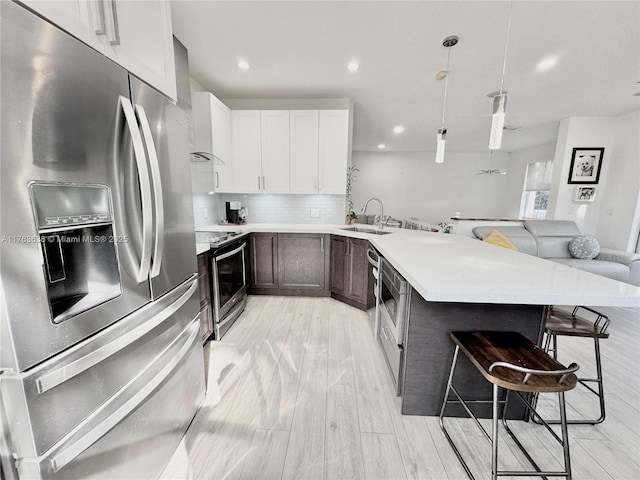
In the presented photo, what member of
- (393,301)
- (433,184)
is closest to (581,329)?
(393,301)

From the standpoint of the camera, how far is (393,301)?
1707 millimetres

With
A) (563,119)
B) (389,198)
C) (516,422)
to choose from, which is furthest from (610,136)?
(516,422)

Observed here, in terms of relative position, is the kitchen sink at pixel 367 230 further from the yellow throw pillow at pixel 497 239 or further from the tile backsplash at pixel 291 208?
the yellow throw pillow at pixel 497 239

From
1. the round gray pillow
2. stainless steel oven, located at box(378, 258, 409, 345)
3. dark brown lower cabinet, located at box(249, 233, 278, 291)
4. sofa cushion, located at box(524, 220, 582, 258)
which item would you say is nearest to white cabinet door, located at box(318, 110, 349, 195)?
dark brown lower cabinet, located at box(249, 233, 278, 291)

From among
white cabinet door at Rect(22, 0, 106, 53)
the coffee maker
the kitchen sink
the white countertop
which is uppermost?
white cabinet door at Rect(22, 0, 106, 53)

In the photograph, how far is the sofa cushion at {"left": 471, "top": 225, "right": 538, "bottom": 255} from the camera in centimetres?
393

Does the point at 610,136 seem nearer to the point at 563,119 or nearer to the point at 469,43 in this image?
the point at 563,119

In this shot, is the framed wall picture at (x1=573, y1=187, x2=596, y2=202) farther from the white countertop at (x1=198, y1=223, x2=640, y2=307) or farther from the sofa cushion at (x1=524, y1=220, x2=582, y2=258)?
the white countertop at (x1=198, y1=223, x2=640, y2=307)

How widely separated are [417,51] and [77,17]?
2619 millimetres

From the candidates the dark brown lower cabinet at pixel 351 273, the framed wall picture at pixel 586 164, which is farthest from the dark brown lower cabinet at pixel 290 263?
the framed wall picture at pixel 586 164

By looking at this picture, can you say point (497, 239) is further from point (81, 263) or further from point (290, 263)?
point (81, 263)

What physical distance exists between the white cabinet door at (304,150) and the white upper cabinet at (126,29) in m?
2.14

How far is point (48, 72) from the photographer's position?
0.65 m

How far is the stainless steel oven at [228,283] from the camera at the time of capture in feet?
7.35
